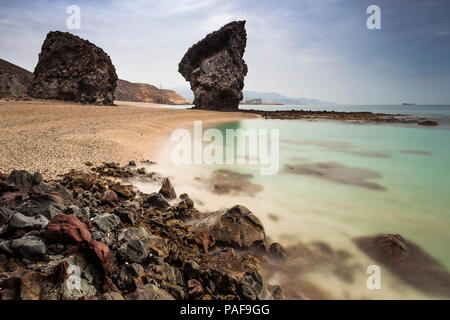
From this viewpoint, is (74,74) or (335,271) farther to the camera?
(74,74)

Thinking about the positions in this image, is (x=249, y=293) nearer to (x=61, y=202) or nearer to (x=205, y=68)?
(x=61, y=202)

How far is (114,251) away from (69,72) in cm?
3488

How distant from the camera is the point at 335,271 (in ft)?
12.0

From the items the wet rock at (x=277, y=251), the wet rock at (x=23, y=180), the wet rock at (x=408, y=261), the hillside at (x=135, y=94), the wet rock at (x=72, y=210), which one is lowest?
the wet rock at (x=408, y=261)

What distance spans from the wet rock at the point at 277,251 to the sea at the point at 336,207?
0.23m

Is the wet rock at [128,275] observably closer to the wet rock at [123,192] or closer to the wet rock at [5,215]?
the wet rock at [5,215]

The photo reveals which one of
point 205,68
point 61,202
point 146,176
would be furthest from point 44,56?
point 61,202

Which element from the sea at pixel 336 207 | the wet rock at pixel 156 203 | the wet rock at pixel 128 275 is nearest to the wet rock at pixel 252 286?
the sea at pixel 336 207

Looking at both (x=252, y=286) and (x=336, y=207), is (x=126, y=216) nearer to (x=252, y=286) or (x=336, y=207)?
(x=252, y=286)

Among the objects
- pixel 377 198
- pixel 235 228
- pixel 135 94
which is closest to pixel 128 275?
pixel 235 228

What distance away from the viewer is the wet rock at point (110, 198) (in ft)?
14.8

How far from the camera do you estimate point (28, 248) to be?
255 cm

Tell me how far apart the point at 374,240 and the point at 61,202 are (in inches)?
227

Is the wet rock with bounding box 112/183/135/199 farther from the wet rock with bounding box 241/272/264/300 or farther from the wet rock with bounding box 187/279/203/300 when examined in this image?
the wet rock with bounding box 241/272/264/300
